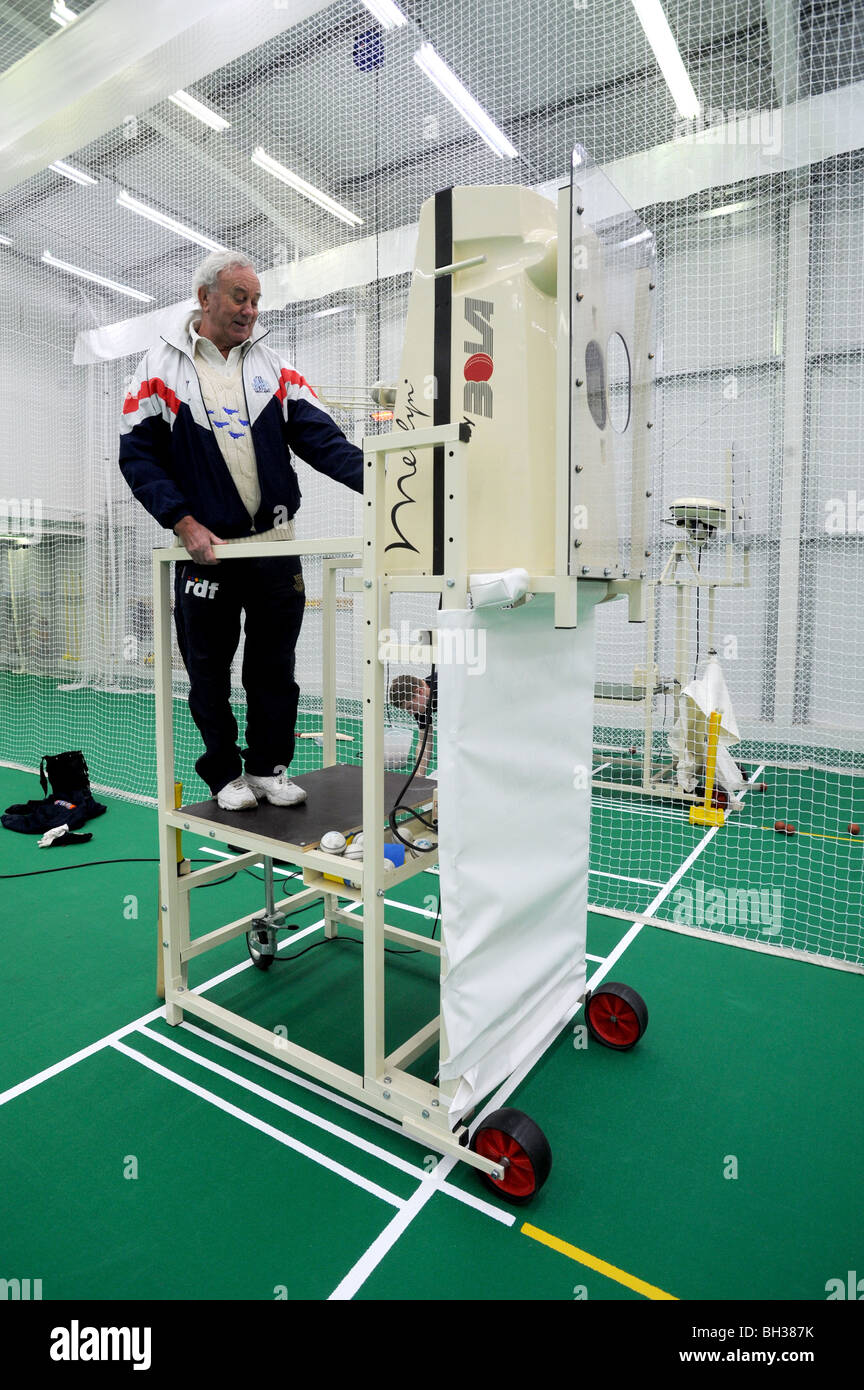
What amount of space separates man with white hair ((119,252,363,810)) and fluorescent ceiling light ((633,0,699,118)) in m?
3.62

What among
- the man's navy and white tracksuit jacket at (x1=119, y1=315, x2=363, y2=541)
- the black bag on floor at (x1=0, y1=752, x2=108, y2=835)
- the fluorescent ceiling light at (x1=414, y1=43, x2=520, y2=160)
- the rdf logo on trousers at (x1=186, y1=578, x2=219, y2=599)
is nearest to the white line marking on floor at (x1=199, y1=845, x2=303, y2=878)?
the black bag on floor at (x1=0, y1=752, x2=108, y2=835)

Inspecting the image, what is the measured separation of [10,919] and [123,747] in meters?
3.22

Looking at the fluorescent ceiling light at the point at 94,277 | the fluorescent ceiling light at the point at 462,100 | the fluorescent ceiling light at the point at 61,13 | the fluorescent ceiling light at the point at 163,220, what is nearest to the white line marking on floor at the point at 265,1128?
the fluorescent ceiling light at the point at 462,100

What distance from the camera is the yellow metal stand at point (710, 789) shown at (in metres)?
4.06

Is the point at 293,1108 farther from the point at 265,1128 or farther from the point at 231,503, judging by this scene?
the point at 231,503

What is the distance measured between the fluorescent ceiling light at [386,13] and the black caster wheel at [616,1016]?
15.3 feet

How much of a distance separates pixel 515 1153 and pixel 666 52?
547cm

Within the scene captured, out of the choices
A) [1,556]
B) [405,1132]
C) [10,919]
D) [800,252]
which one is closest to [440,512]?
[405,1132]

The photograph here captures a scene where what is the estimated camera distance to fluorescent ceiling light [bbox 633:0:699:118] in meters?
3.97

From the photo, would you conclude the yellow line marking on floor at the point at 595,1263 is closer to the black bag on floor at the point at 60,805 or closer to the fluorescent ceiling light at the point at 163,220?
the black bag on floor at the point at 60,805

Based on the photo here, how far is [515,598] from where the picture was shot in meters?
1.37

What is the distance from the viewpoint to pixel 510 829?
5.38 ft

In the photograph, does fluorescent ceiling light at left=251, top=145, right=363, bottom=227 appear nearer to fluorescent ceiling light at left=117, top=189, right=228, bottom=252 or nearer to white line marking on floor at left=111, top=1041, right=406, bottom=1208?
fluorescent ceiling light at left=117, top=189, right=228, bottom=252

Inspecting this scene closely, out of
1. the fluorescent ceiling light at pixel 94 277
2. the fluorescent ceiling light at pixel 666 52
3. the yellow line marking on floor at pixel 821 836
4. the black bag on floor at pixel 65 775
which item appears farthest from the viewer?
the fluorescent ceiling light at pixel 94 277
